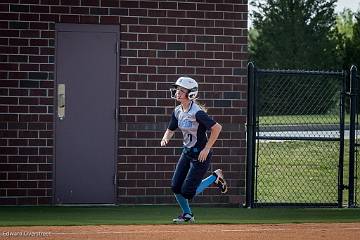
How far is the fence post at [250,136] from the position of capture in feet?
48.7

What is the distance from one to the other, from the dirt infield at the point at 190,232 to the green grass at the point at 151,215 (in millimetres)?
603

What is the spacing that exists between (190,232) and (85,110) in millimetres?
3933

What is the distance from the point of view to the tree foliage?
2110 inches

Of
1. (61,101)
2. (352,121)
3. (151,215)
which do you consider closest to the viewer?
(151,215)

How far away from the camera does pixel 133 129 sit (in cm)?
1474

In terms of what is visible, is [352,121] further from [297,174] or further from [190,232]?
[297,174]

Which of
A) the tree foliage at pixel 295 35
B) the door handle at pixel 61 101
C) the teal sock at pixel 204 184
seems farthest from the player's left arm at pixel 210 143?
the tree foliage at pixel 295 35

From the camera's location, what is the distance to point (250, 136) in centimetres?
1488

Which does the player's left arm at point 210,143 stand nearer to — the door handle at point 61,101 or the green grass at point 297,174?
the door handle at point 61,101

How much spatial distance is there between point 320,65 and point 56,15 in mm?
40057

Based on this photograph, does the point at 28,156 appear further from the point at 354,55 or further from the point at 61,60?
the point at 354,55

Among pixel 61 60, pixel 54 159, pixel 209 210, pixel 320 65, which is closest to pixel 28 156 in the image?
pixel 54 159

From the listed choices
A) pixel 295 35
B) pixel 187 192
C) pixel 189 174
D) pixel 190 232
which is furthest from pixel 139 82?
pixel 295 35

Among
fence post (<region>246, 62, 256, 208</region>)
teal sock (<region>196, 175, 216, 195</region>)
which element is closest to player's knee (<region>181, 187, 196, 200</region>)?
teal sock (<region>196, 175, 216, 195</region>)
